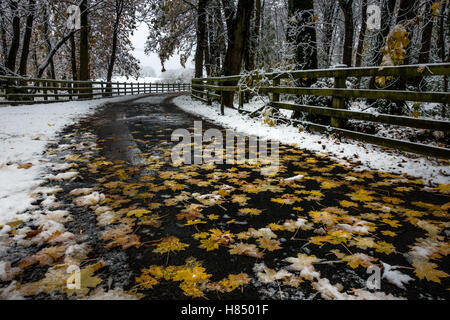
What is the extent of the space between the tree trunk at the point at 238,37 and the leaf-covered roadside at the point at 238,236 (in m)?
7.68

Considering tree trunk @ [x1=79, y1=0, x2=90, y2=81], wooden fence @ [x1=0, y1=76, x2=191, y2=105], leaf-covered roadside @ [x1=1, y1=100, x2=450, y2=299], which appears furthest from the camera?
tree trunk @ [x1=79, y1=0, x2=90, y2=81]

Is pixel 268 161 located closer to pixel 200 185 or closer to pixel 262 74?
pixel 200 185

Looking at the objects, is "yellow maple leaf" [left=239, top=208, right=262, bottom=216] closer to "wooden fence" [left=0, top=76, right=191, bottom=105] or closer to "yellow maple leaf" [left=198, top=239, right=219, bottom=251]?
"yellow maple leaf" [left=198, top=239, right=219, bottom=251]

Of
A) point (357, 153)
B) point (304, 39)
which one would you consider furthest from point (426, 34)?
point (357, 153)

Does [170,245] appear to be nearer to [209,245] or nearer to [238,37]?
[209,245]

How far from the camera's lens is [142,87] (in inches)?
1318

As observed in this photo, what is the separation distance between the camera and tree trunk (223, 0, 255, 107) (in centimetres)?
1006

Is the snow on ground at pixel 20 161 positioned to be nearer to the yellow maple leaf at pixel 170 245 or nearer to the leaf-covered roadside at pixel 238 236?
the leaf-covered roadside at pixel 238 236

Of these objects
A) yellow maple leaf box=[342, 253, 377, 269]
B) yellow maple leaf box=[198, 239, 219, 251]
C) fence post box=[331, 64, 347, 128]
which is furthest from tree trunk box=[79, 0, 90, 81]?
yellow maple leaf box=[342, 253, 377, 269]

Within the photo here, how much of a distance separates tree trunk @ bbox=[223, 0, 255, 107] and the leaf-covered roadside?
25.2 feet

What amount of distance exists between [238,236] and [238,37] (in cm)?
959

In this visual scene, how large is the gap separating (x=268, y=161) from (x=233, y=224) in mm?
2130

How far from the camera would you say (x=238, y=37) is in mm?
10375

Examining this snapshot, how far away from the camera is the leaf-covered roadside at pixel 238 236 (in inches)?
66.8
